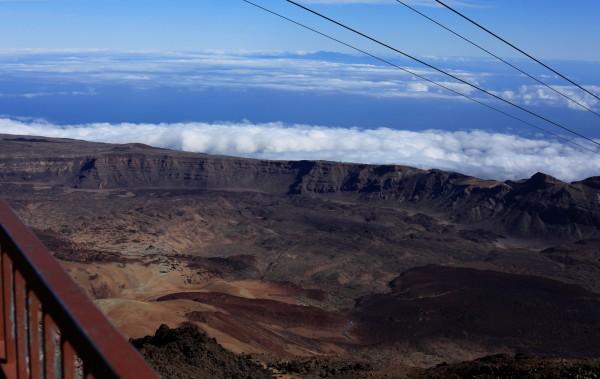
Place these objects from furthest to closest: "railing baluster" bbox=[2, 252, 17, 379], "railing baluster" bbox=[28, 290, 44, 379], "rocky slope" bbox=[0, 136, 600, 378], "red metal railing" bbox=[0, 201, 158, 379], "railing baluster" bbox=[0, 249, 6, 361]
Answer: "rocky slope" bbox=[0, 136, 600, 378], "railing baluster" bbox=[0, 249, 6, 361], "railing baluster" bbox=[2, 252, 17, 379], "railing baluster" bbox=[28, 290, 44, 379], "red metal railing" bbox=[0, 201, 158, 379]

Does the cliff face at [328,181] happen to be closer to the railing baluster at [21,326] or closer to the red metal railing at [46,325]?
the red metal railing at [46,325]

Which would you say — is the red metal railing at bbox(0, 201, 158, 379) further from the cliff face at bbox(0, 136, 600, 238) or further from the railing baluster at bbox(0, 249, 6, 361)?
the cliff face at bbox(0, 136, 600, 238)

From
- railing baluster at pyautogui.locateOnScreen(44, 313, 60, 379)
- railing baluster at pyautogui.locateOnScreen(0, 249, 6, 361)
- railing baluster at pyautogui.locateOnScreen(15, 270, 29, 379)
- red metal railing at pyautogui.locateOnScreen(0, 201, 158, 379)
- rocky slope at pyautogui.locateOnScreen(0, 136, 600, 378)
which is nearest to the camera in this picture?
red metal railing at pyautogui.locateOnScreen(0, 201, 158, 379)

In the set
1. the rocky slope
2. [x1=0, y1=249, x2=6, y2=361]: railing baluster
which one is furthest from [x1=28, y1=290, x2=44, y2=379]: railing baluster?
the rocky slope

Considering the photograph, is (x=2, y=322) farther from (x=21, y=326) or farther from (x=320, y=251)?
(x=320, y=251)

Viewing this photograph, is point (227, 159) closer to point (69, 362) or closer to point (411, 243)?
point (411, 243)

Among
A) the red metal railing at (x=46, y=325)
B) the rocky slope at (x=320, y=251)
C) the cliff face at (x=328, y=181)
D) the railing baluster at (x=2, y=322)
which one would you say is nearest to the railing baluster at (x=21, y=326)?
the red metal railing at (x=46, y=325)

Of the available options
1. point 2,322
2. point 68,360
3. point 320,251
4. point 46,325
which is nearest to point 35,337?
point 46,325
